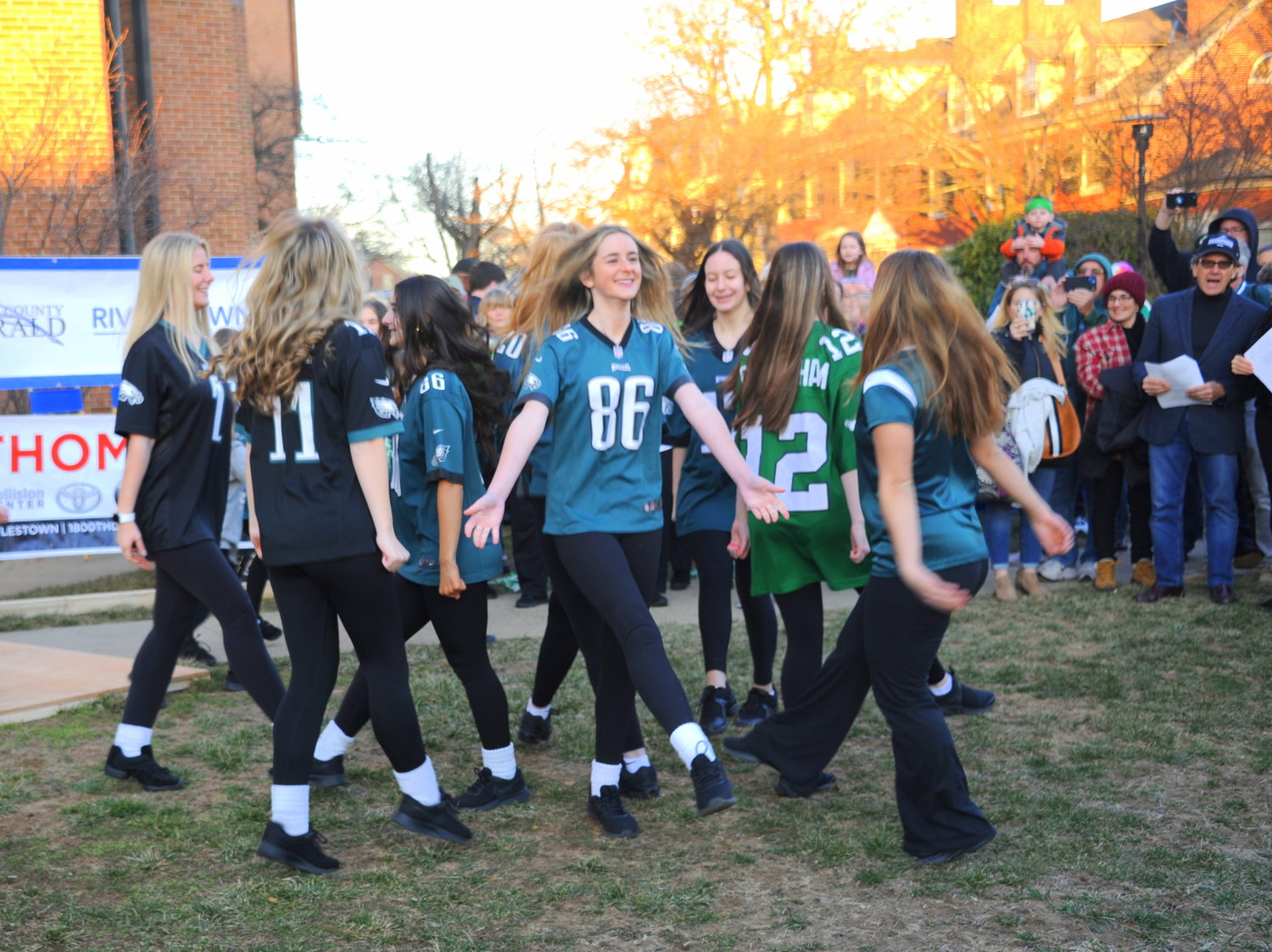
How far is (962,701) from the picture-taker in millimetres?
5582

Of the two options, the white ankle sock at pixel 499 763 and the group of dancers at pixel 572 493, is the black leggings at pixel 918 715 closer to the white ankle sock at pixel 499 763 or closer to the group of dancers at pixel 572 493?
the group of dancers at pixel 572 493

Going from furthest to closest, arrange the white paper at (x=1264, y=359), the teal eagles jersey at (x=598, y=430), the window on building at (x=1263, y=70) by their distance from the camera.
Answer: the window on building at (x=1263, y=70) → the white paper at (x=1264, y=359) → the teal eagles jersey at (x=598, y=430)

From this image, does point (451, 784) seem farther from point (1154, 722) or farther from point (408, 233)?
point (408, 233)

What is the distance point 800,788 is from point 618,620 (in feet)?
3.52

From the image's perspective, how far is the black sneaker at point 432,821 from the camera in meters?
4.19

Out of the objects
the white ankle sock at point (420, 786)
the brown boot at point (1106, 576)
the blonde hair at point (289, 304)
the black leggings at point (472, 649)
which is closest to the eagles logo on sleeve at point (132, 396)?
the blonde hair at point (289, 304)

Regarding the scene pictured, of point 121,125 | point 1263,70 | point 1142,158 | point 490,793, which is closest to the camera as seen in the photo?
point 490,793

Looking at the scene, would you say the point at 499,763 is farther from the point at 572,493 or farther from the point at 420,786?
the point at 572,493

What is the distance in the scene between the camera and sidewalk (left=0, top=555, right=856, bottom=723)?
6109 mm

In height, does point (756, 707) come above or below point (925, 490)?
below

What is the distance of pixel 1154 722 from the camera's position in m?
5.32

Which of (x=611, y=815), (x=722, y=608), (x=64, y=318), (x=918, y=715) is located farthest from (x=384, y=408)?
(x=64, y=318)

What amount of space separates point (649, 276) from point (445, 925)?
245 centimetres

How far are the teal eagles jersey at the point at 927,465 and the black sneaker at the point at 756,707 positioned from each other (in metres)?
1.76
